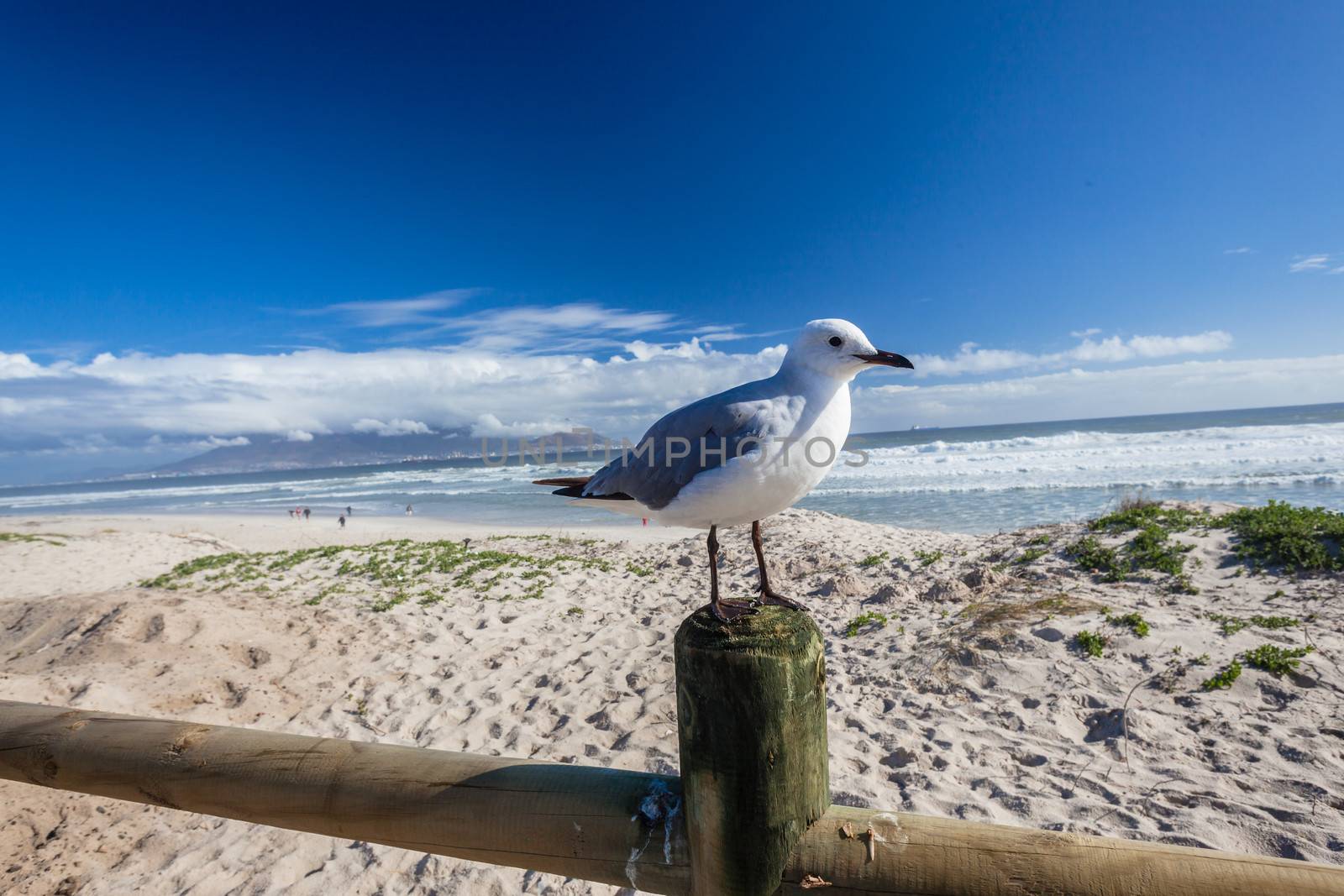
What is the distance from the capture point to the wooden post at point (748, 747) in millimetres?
1275

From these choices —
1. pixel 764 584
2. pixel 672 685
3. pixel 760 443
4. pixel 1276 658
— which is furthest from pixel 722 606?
pixel 1276 658

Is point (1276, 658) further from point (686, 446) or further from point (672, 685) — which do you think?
point (686, 446)

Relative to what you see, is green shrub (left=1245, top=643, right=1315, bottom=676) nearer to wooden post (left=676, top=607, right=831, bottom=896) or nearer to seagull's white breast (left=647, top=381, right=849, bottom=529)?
seagull's white breast (left=647, top=381, right=849, bottom=529)

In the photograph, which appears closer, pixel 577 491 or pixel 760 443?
pixel 760 443

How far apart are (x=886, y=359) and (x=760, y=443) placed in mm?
552

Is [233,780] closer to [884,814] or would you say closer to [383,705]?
[884,814]

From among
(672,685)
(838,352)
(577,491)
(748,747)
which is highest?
(838,352)

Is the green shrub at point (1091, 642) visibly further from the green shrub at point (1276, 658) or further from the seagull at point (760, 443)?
the seagull at point (760, 443)

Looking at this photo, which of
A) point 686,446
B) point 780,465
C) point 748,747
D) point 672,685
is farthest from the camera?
point 672,685

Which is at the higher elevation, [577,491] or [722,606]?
[577,491]

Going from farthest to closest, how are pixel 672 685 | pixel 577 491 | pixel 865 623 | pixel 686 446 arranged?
pixel 865 623
pixel 672 685
pixel 577 491
pixel 686 446

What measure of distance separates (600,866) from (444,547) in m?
9.67

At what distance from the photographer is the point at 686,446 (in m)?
2.25

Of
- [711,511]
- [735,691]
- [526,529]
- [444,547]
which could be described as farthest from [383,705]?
[526,529]
